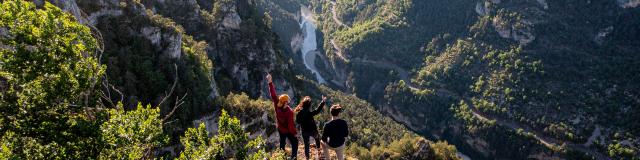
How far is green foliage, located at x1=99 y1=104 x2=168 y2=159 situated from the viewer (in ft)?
45.0

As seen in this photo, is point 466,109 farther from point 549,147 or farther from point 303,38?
point 303,38

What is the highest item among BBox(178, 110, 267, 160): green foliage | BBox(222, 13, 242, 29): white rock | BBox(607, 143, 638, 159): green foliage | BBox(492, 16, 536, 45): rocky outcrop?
BBox(178, 110, 267, 160): green foliage

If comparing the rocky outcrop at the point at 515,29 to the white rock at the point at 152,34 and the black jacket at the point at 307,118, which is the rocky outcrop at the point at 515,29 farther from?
the black jacket at the point at 307,118

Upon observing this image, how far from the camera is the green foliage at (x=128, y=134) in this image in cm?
1371

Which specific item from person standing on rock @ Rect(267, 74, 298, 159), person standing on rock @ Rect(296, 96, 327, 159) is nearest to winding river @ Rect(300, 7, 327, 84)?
person standing on rock @ Rect(267, 74, 298, 159)

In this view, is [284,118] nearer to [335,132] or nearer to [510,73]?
[335,132]

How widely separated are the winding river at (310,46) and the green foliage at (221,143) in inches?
5317

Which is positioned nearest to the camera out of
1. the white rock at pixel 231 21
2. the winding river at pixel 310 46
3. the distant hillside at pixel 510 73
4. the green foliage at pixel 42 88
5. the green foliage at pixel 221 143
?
the green foliage at pixel 42 88

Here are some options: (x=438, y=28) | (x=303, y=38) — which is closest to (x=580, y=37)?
(x=438, y=28)

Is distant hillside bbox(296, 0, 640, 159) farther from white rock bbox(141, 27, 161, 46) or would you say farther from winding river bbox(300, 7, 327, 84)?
white rock bbox(141, 27, 161, 46)

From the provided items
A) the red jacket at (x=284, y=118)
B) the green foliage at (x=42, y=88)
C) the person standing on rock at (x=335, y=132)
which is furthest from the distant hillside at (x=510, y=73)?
the green foliage at (x=42, y=88)

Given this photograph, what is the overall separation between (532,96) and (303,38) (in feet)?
284

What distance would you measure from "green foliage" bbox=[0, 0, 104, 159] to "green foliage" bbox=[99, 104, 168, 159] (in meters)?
0.36

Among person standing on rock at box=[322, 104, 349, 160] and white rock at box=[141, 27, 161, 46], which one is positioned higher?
person standing on rock at box=[322, 104, 349, 160]
